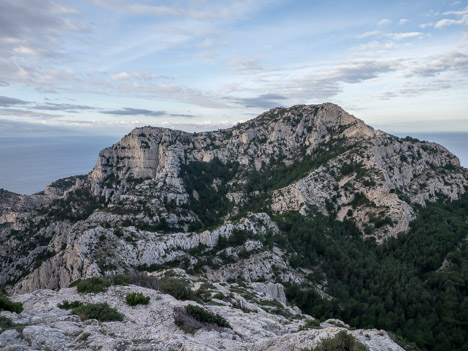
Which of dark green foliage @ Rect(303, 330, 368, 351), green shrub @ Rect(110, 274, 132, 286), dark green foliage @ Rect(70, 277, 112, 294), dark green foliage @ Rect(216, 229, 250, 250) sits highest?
dark green foliage @ Rect(303, 330, 368, 351)

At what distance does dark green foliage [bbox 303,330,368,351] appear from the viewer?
349 inches

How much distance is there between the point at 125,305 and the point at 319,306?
3438 cm

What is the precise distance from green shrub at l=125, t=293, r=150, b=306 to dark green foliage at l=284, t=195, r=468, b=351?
109ft

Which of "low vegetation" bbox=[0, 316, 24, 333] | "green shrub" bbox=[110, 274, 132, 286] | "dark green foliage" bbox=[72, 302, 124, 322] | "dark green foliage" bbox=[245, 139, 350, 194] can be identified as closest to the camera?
"low vegetation" bbox=[0, 316, 24, 333]

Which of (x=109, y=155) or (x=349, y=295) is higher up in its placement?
(x=109, y=155)

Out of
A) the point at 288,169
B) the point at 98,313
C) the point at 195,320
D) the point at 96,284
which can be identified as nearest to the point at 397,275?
the point at 195,320

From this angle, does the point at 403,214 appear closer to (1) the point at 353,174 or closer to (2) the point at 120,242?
(1) the point at 353,174

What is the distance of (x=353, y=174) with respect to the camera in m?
88.4

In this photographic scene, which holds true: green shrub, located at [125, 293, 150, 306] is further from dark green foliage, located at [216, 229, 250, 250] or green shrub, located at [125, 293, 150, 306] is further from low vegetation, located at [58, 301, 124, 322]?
dark green foliage, located at [216, 229, 250, 250]

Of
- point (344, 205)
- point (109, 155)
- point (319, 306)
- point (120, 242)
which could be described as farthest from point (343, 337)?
point (109, 155)

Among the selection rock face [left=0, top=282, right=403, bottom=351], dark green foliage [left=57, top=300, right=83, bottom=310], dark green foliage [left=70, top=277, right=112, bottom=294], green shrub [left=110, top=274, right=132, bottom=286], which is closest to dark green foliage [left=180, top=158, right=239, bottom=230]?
green shrub [left=110, top=274, right=132, bottom=286]

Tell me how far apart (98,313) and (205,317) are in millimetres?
6063

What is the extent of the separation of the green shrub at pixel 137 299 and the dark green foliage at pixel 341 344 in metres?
12.0

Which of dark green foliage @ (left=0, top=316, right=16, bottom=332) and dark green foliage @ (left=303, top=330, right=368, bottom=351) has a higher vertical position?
dark green foliage @ (left=303, top=330, right=368, bottom=351)
